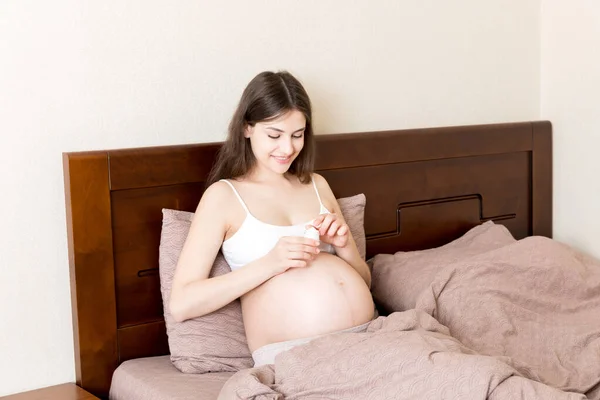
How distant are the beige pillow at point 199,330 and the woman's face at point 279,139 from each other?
247mm

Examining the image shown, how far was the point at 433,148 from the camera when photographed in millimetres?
2533

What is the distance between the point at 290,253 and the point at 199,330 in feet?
0.98

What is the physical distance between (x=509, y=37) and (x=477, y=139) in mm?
424

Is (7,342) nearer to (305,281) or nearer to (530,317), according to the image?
(305,281)

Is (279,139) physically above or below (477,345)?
above

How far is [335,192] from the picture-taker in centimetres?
233

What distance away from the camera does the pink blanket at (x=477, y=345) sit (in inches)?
60.5

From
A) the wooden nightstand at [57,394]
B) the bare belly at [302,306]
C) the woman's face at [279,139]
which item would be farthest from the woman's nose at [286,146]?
the wooden nightstand at [57,394]

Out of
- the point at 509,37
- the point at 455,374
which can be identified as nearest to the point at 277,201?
the point at 455,374

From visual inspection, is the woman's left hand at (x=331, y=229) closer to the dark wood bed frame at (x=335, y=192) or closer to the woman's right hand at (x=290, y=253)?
the woman's right hand at (x=290, y=253)

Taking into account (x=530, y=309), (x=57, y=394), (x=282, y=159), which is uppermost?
(x=282, y=159)

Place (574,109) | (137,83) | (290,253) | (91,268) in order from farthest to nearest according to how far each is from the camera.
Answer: (574,109) < (137,83) < (91,268) < (290,253)

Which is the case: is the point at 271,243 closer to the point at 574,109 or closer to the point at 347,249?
the point at 347,249

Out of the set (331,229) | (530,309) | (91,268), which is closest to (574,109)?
(530,309)
